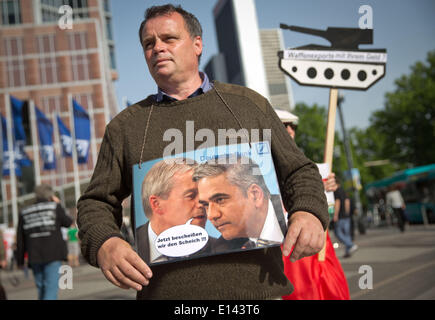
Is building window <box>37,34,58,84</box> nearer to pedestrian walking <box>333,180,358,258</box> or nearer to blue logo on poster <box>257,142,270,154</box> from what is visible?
pedestrian walking <box>333,180,358,258</box>

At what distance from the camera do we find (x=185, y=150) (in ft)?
4.82

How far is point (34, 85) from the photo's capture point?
4941 cm

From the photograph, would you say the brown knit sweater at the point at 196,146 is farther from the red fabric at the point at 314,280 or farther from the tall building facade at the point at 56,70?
the tall building facade at the point at 56,70

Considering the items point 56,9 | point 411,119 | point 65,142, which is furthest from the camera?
point 56,9

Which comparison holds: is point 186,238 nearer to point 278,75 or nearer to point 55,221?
point 278,75

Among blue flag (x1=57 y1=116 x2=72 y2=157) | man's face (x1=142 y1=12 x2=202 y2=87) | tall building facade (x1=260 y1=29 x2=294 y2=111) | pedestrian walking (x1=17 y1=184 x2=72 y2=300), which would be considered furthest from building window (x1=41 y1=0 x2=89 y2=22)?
man's face (x1=142 y1=12 x2=202 y2=87)

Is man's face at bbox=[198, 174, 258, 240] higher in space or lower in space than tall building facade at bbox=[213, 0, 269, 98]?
lower

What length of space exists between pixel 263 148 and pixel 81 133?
76.2 feet

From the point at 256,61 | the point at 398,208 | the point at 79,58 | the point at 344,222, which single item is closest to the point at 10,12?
the point at 79,58

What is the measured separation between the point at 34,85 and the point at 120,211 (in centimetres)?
5232

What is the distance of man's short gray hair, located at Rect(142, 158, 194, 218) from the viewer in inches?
56.2

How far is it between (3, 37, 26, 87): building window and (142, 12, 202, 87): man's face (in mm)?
52850

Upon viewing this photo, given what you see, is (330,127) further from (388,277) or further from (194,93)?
(388,277)

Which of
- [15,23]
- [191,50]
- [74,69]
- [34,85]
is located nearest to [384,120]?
[74,69]
